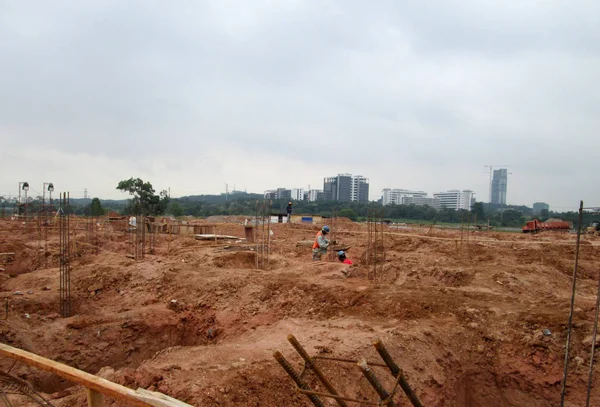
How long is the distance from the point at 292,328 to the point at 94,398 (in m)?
4.59

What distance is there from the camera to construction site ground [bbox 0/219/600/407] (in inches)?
199

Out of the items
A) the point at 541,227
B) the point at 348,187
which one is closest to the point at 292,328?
the point at 541,227

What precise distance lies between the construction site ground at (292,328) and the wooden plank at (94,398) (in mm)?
1896

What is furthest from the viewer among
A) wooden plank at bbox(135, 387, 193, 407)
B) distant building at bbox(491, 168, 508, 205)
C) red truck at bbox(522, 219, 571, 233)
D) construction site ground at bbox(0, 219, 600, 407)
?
distant building at bbox(491, 168, 508, 205)

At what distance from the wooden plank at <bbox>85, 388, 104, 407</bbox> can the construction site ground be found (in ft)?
6.22

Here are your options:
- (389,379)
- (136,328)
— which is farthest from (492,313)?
(136,328)

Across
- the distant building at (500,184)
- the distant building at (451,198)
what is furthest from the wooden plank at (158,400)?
the distant building at (500,184)

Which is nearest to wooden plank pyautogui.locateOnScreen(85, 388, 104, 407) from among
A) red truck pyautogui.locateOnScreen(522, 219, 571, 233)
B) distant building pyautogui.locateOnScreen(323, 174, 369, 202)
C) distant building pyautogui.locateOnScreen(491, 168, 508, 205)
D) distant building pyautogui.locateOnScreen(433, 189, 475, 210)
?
red truck pyautogui.locateOnScreen(522, 219, 571, 233)

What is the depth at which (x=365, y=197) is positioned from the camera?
332ft

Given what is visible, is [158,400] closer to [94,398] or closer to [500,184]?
[94,398]

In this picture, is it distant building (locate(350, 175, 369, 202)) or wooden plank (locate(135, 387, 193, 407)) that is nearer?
wooden plank (locate(135, 387, 193, 407))

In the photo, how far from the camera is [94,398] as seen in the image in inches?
96.5

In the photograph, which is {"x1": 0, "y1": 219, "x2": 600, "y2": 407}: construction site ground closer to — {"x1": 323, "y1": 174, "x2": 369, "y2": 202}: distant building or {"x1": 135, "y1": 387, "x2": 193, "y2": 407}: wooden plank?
{"x1": 135, "y1": 387, "x2": 193, "y2": 407}: wooden plank

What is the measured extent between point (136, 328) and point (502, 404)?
22.6ft
